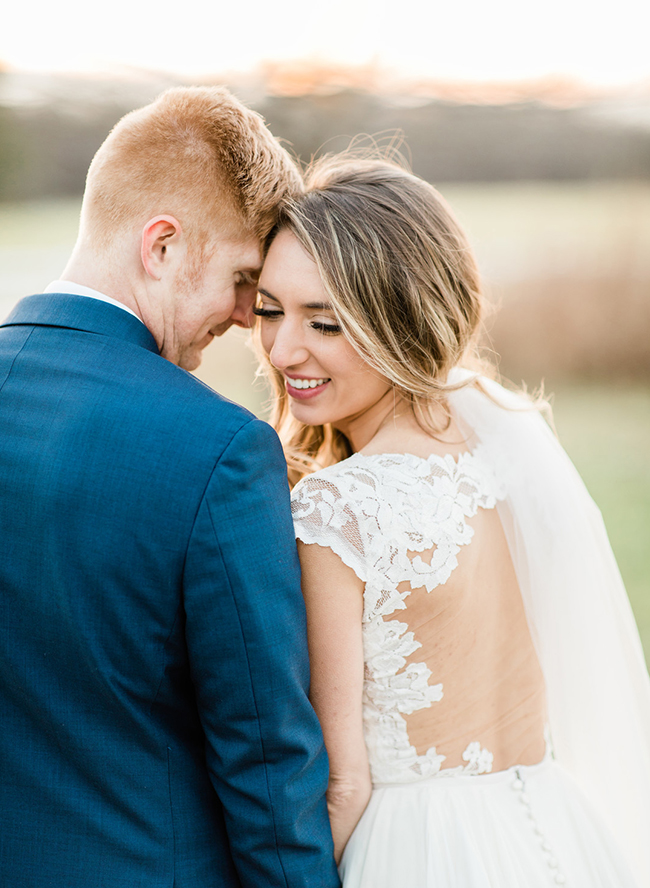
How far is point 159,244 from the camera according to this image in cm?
157

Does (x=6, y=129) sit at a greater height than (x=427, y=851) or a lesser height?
greater

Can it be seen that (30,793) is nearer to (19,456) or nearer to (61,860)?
(61,860)

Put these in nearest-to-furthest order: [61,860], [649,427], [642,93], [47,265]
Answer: [61,860] < [47,265] < [642,93] < [649,427]

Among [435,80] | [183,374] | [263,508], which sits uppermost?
[435,80]

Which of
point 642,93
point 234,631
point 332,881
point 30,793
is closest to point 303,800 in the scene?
point 332,881

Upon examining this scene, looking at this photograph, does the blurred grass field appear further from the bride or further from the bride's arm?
the bride's arm

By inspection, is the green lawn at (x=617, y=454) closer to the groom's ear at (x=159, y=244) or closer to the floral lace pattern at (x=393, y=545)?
the floral lace pattern at (x=393, y=545)

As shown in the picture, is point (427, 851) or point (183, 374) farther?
point (427, 851)

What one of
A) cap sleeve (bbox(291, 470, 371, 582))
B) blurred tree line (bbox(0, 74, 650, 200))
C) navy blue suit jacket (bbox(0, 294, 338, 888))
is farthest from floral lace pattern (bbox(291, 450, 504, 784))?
Answer: blurred tree line (bbox(0, 74, 650, 200))

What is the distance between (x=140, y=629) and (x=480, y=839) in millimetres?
928

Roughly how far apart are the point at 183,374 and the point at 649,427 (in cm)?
910

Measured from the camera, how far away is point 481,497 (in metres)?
1.71

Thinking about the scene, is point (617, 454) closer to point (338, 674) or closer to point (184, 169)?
point (338, 674)

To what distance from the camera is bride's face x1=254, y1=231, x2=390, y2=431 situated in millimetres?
1753
